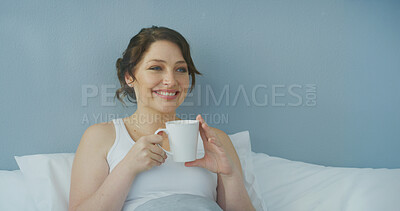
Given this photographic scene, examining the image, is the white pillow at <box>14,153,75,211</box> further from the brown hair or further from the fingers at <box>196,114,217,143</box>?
the fingers at <box>196,114,217,143</box>

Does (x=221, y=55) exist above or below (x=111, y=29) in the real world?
below

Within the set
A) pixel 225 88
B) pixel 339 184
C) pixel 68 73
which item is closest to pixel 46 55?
pixel 68 73

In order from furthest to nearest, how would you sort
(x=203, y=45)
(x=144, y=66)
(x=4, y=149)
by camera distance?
(x=203, y=45), (x=4, y=149), (x=144, y=66)

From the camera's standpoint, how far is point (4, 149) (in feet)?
3.95

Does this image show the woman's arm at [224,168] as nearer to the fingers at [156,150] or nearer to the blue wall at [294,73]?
the fingers at [156,150]

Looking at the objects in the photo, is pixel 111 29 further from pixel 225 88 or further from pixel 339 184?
pixel 339 184

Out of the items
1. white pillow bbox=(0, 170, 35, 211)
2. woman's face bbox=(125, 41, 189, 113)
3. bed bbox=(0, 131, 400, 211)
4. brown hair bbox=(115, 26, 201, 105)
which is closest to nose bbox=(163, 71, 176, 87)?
woman's face bbox=(125, 41, 189, 113)

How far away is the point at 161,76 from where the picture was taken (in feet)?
3.32

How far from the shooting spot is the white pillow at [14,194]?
1020 millimetres

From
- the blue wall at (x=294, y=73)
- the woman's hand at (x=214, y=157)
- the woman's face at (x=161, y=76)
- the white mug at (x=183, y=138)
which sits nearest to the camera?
the white mug at (x=183, y=138)

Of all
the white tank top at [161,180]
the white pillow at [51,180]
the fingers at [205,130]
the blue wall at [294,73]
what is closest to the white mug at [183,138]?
the fingers at [205,130]

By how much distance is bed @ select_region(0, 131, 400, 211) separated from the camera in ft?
3.22

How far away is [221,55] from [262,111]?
13.8 inches

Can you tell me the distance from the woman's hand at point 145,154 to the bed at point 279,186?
389mm
